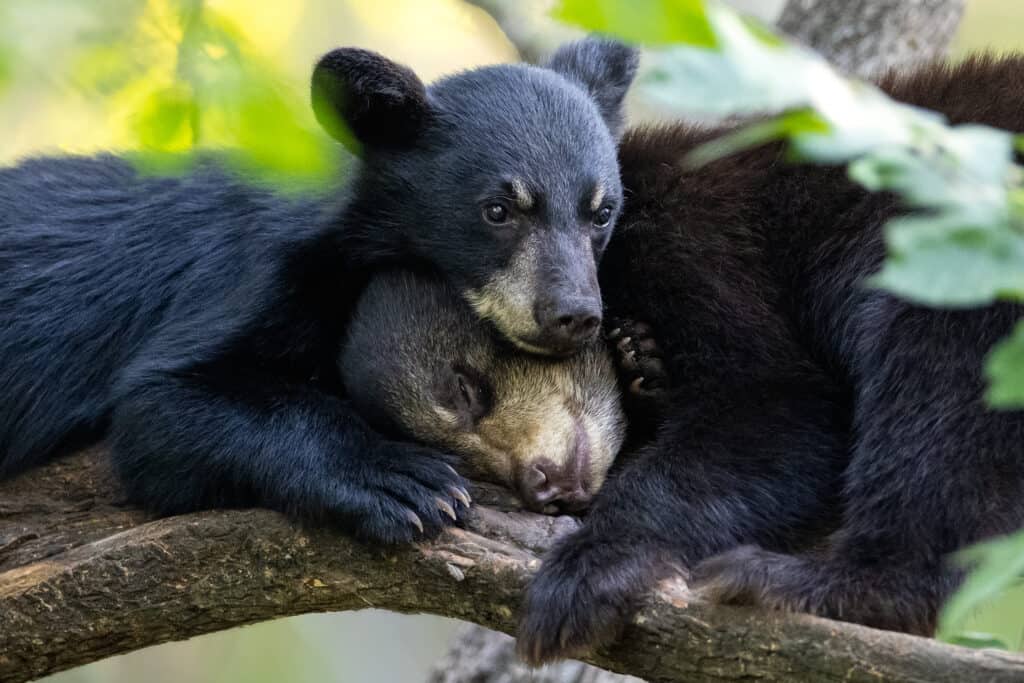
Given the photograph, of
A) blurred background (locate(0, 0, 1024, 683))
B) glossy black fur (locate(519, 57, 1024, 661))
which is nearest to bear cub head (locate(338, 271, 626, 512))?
glossy black fur (locate(519, 57, 1024, 661))

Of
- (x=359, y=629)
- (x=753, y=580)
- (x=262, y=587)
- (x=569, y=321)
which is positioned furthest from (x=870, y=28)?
(x=359, y=629)

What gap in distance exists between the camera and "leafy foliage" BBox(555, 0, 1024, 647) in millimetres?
1338

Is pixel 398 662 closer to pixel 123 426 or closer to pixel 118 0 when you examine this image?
pixel 123 426

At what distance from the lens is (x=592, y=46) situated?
201 inches

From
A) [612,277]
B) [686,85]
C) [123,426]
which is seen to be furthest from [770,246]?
[686,85]

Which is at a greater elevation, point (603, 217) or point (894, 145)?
point (894, 145)

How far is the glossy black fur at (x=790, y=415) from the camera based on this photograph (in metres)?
3.48

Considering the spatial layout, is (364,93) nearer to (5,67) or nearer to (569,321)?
(569,321)

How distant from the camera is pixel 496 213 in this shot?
441 cm

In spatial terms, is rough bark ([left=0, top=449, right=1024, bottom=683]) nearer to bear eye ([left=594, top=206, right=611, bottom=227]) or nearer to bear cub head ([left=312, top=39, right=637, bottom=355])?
bear cub head ([left=312, top=39, right=637, bottom=355])

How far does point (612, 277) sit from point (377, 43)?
23.5 feet

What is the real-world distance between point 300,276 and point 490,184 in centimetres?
78

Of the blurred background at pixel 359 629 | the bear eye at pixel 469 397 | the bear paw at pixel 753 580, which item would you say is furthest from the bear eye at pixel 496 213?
the blurred background at pixel 359 629

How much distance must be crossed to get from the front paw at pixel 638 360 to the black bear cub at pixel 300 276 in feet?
1.00
